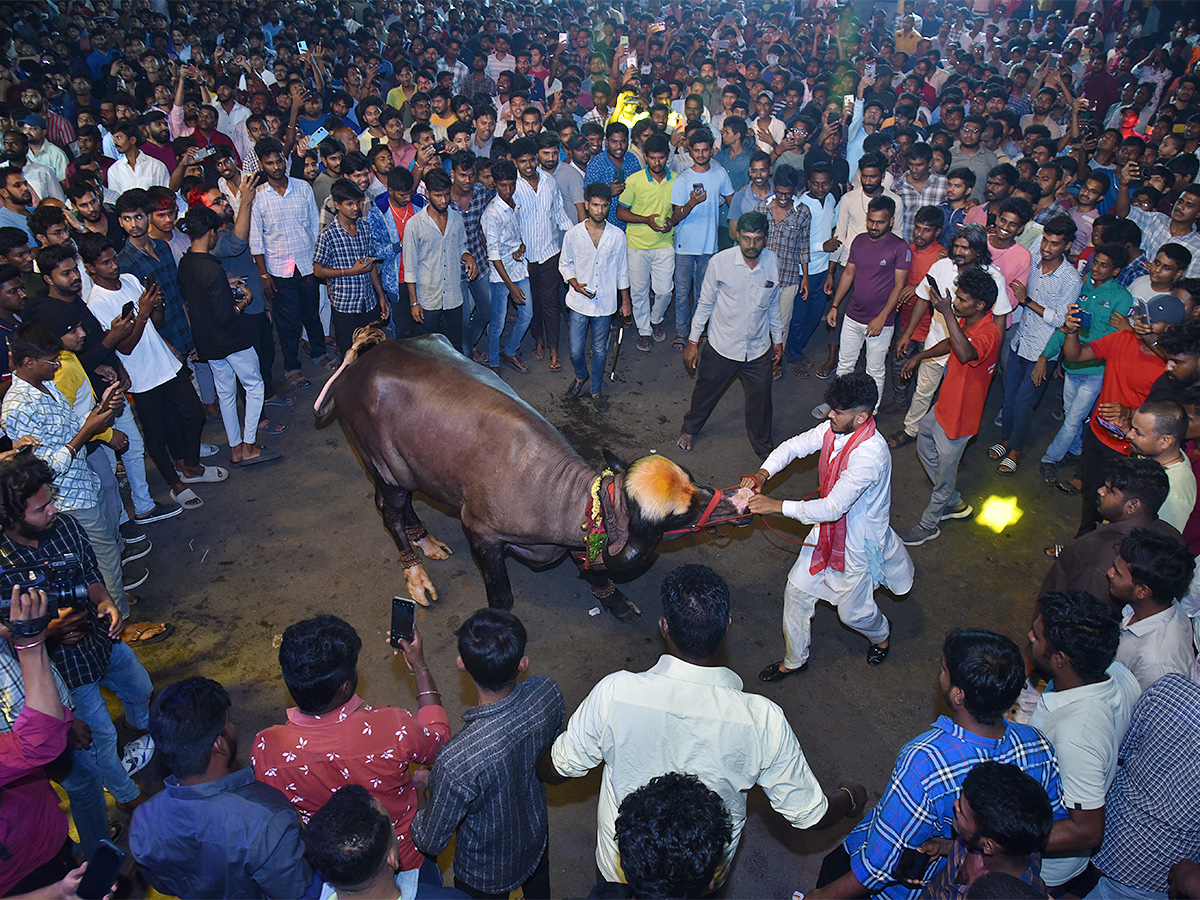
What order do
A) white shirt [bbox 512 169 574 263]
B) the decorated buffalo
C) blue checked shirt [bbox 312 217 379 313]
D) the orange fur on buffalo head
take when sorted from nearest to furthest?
the orange fur on buffalo head < the decorated buffalo < blue checked shirt [bbox 312 217 379 313] < white shirt [bbox 512 169 574 263]

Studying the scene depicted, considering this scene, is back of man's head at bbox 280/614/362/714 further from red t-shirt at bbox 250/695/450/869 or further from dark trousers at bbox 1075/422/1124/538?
dark trousers at bbox 1075/422/1124/538

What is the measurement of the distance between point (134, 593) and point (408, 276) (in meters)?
3.64

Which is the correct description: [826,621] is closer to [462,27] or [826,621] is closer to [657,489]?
[657,489]

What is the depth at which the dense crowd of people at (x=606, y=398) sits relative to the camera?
2.66 meters

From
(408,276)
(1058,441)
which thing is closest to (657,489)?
(408,276)

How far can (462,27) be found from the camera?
16.3 meters

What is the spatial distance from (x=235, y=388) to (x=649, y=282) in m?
4.60

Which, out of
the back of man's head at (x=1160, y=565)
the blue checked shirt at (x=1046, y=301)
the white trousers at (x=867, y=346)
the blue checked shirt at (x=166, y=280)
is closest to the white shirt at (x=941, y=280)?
the blue checked shirt at (x=1046, y=301)

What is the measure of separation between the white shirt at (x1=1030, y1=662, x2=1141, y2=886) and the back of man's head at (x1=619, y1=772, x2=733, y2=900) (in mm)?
1622

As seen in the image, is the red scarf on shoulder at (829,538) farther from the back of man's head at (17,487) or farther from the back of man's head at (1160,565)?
the back of man's head at (17,487)

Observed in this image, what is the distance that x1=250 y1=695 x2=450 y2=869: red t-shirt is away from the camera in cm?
271

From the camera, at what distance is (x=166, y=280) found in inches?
244

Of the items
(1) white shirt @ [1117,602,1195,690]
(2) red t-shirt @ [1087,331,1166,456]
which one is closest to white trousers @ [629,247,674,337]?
(2) red t-shirt @ [1087,331,1166,456]

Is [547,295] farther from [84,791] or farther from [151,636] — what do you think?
[84,791]
